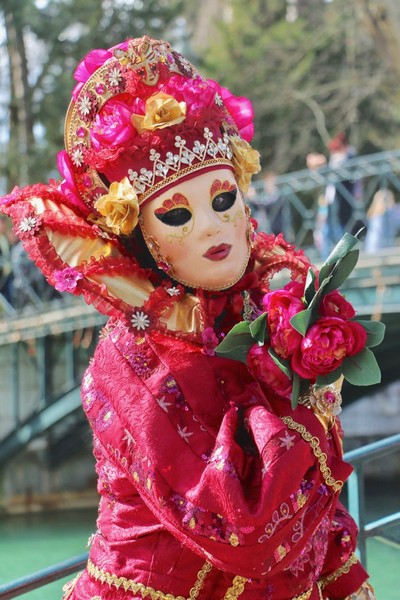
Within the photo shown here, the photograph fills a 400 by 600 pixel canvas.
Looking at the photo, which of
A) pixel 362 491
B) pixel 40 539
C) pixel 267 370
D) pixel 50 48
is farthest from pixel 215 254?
pixel 50 48

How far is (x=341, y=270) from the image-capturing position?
208cm

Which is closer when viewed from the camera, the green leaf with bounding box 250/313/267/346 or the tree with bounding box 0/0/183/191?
the green leaf with bounding box 250/313/267/346

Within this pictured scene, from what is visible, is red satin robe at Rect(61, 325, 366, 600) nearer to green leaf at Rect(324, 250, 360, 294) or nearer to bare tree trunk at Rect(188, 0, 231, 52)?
green leaf at Rect(324, 250, 360, 294)

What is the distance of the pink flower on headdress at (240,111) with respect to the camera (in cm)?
254

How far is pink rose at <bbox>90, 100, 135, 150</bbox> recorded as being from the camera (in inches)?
88.9

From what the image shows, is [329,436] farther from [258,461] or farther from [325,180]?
[325,180]

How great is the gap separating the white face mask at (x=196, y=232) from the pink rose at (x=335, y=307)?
0.30 metres

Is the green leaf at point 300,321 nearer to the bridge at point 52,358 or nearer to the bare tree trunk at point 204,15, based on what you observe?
the bridge at point 52,358

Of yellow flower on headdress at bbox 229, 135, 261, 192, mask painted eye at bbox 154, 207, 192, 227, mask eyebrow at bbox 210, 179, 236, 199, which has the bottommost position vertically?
mask painted eye at bbox 154, 207, 192, 227

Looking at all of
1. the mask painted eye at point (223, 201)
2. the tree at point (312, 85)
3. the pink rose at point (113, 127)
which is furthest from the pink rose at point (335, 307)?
the tree at point (312, 85)

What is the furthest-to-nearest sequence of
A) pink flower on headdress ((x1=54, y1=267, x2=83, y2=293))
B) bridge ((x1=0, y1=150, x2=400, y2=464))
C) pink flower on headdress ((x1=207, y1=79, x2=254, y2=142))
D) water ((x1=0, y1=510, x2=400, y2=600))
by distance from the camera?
bridge ((x1=0, y1=150, x2=400, y2=464)) → water ((x1=0, y1=510, x2=400, y2=600)) → pink flower on headdress ((x1=207, y1=79, x2=254, y2=142)) → pink flower on headdress ((x1=54, y1=267, x2=83, y2=293))

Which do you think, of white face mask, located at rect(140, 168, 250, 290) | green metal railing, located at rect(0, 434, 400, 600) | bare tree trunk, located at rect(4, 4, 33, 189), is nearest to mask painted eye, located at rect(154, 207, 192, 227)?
white face mask, located at rect(140, 168, 250, 290)

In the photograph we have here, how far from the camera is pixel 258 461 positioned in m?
2.09

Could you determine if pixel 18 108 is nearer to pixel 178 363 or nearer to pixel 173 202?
pixel 173 202
